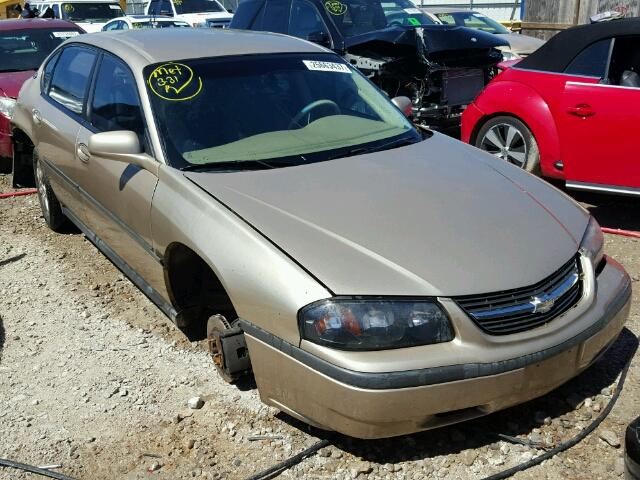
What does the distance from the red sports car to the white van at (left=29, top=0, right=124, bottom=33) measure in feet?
48.9

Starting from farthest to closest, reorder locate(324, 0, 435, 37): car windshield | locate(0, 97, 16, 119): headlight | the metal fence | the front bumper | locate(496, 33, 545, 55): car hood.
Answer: the metal fence, locate(496, 33, 545, 55): car hood, locate(324, 0, 435, 37): car windshield, locate(0, 97, 16, 119): headlight, the front bumper

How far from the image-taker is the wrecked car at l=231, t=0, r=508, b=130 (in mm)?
7859

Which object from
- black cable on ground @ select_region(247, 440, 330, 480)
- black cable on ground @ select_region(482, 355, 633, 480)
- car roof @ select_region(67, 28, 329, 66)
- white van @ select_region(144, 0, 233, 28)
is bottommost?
black cable on ground @ select_region(247, 440, 330, 480)

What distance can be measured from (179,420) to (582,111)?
3.87 metres

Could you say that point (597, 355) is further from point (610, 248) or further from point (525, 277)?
point (610, 248)

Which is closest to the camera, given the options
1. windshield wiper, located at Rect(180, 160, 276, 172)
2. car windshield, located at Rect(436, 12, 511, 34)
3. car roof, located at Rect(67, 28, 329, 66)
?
windshield wiper, located at Rect(180, 160, 276, 172)

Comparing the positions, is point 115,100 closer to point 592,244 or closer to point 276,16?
point 592,244

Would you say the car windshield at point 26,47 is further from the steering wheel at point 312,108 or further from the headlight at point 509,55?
the headlight at point 509,55

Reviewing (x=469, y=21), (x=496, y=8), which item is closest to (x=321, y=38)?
(x=469, y=21)

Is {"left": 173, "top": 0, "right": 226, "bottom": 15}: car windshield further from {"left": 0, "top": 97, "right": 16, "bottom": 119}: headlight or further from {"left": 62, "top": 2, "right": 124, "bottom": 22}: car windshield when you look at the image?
{"left": 0, "top": 97, "right": 16, "bottom": 119}: headlight

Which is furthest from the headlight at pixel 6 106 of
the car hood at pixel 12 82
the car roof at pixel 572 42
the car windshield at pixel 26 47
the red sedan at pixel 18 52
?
the car roof at pixel 572 42

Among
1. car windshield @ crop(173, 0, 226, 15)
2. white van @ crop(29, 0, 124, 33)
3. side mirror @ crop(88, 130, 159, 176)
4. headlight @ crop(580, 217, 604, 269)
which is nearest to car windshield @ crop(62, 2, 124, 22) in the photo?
white van @ crop(29, 0, 124, 33)

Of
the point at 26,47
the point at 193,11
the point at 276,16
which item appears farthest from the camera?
the point at 193,11

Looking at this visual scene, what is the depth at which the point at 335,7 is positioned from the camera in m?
8.70
